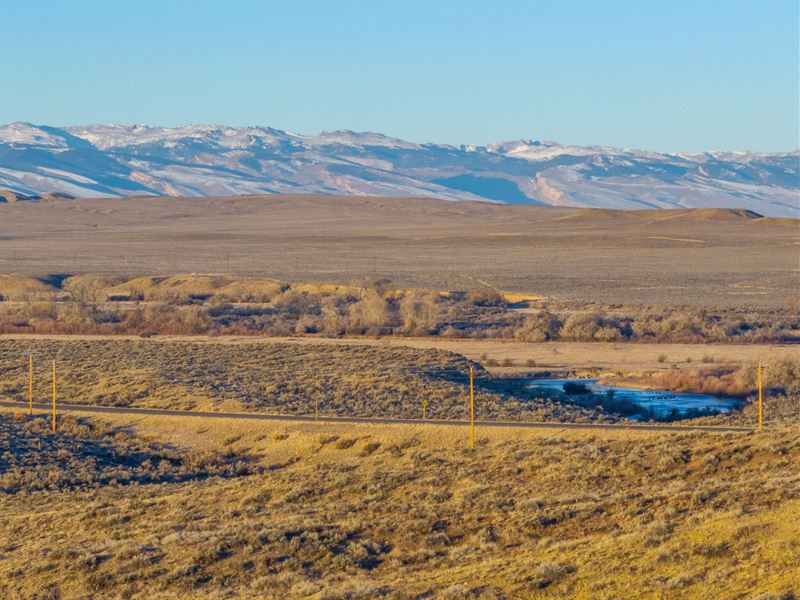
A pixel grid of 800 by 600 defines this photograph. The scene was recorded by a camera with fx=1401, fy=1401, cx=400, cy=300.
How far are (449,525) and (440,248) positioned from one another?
7802cm

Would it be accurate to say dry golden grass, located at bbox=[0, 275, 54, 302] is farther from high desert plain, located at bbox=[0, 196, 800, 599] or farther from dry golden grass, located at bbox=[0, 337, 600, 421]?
dry golden grass, located at bbox=[0, 337, 600, 421]

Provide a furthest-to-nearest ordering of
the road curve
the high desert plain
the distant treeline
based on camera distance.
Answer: the distant treeline
the road curve
the high desert plain

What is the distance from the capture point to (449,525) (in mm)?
16250

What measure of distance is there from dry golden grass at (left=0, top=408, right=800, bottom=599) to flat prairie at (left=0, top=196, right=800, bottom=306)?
35358mm

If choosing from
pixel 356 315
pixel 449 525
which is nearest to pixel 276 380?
pixel 449 525

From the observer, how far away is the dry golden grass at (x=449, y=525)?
13.3 meters

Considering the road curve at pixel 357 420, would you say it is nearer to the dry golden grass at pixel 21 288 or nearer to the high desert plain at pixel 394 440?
the high desert plain at pixel 394 440

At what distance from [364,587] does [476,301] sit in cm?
3947

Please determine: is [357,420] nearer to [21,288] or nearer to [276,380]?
[276,380]

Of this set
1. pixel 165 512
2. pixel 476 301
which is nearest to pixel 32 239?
pixel 476 301

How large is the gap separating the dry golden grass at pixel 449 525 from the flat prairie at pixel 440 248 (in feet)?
116

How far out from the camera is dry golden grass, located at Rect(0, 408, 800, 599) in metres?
13.3

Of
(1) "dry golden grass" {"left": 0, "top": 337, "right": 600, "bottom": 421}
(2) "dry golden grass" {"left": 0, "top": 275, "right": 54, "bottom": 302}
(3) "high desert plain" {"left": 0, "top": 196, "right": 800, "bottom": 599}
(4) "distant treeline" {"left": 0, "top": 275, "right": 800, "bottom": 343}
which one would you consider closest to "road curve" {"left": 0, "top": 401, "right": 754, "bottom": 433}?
(3) "high desert plain" {"left": 0, "top": 196, "right": 800, "bottom": 599}

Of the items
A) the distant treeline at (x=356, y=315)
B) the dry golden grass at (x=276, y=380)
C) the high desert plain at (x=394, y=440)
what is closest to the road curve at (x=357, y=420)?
the high desert plain at (x=394, y=440)
